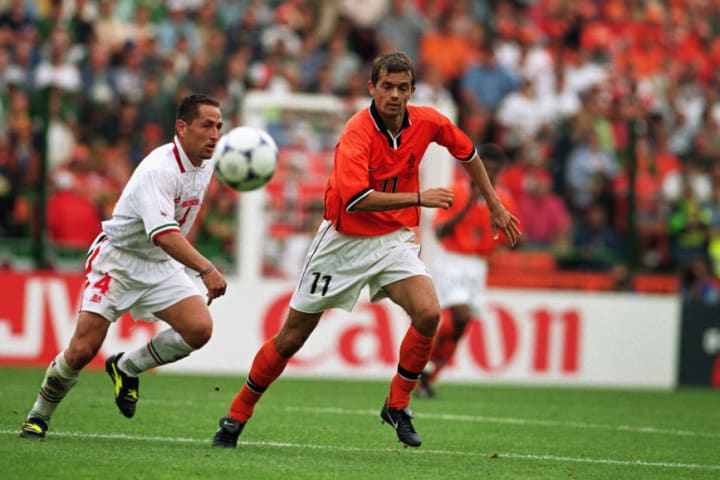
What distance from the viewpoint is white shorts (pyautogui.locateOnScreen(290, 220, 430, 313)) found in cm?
791

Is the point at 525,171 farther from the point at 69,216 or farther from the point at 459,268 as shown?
the point at 69,216

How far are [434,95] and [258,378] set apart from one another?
36.1 feet

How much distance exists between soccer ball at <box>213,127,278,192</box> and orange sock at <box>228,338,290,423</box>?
3.55 metres

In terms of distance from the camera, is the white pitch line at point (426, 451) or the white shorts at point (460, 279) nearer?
the white pitch line at point (426, 451)

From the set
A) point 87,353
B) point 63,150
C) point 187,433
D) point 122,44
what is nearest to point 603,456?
point 187,433

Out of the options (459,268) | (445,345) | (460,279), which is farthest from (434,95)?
(445,345)

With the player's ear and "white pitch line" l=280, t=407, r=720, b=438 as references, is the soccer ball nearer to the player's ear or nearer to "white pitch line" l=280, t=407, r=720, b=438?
"white pitch line" l=280, t=407, r=720, b=438

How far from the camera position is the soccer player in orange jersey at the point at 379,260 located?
25.8 feet

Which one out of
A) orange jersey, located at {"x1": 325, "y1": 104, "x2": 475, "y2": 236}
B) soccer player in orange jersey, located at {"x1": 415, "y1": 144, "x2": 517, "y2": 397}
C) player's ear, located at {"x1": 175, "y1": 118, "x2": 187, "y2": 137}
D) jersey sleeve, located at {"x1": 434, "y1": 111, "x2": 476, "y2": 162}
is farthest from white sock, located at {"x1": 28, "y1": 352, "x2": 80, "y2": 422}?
soccer player in orange jersey, located at {"x1": 415, "y1": 144, "x2": 517, "y2": 397}

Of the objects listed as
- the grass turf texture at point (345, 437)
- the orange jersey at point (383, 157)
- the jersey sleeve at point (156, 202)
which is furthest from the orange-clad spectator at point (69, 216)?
the orange jersey at point (383, 157)

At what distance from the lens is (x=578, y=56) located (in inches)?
840

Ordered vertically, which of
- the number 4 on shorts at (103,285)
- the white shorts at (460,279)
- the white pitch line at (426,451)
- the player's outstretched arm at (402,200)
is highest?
the player's outstretched arm at (402,200)

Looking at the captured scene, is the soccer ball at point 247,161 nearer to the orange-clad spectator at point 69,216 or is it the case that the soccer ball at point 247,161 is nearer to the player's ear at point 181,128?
the player's ear at point 181,128

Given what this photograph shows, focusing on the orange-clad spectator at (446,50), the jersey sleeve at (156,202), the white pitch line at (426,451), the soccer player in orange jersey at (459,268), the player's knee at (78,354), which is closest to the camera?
the jersey sleeve at (156,202)
